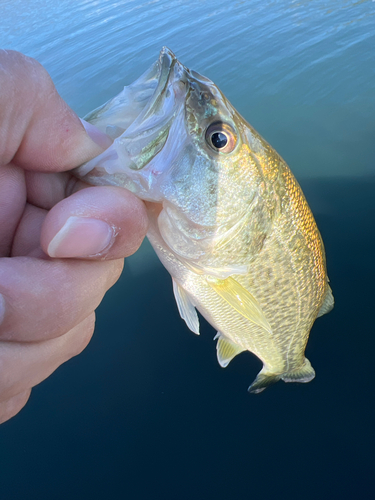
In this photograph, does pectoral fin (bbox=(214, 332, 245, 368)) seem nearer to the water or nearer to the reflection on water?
the water

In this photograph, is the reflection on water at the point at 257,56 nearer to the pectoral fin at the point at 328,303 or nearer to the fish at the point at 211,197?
the pectoral fin at the point at 328,303

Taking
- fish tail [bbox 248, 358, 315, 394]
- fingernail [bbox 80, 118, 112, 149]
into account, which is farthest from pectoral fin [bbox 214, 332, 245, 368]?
fingernail [bbox 80, 118, 112, 149]

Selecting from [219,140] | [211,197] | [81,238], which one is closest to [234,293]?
[211,197]

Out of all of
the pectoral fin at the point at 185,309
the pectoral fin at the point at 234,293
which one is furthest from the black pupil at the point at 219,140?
the pectoral fin at the point at 185,309

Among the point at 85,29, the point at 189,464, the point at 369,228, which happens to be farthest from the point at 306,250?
the point at 85,29

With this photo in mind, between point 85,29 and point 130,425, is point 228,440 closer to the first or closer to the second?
point 130,425

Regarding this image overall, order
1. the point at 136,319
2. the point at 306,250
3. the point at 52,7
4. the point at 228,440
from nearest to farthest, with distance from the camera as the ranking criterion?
the point at 306,250, the point at 228,440, the point at 136,319, the point at 52,7
